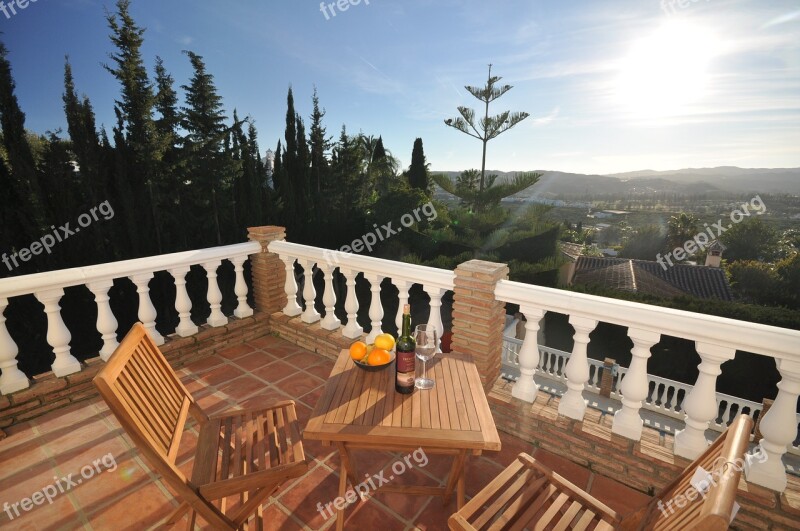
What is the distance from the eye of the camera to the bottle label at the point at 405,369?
1591 mm

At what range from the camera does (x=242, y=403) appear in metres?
2.65

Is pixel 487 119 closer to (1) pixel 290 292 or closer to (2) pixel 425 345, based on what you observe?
(1) pixel 290 292

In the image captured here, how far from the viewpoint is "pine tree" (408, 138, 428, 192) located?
1036 inches

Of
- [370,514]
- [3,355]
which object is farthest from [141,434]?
[3,355]

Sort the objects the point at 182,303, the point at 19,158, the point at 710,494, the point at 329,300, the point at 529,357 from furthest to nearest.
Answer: the point at 19,158
the point at 329,300
the point at 182,303
the point at 529,357
the point at 710,494

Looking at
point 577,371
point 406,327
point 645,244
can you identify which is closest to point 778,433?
point 577,371

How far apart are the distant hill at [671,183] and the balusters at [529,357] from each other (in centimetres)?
1448

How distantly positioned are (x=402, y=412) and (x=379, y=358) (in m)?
0.32

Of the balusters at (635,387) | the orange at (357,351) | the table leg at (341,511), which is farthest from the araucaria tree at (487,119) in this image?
the table leg at (341,511)

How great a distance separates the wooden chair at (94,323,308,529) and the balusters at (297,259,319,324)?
1.53m

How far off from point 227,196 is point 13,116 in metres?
8.50

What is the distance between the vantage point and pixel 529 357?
2.24 meters

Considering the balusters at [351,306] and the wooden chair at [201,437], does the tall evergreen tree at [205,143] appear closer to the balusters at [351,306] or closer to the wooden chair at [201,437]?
the balusters at [351,306]

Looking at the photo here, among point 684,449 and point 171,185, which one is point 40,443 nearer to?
point 684,449
